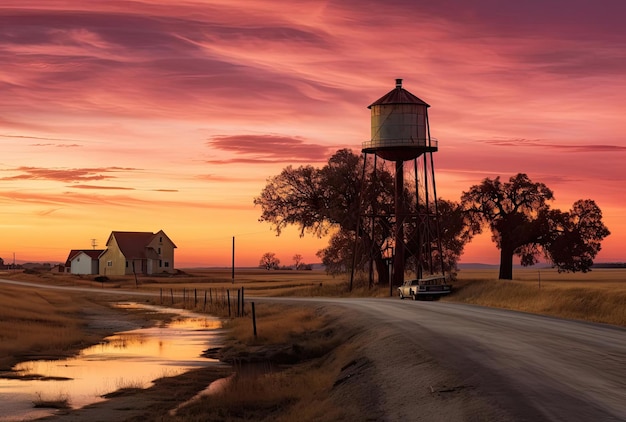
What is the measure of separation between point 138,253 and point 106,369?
4712 inches

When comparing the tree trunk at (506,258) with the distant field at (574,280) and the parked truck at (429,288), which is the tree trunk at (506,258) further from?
the parked truck at (429,288)

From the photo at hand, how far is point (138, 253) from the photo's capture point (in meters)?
150

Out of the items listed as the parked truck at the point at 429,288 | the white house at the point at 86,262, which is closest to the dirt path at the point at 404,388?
the parked truck at the point at 429,288

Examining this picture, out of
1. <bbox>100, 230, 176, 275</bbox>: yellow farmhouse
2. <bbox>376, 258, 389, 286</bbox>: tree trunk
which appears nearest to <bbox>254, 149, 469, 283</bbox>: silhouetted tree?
<bbox>376, 258, 389, 286</bbox>: tree trunk

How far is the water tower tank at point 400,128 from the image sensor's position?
6544 centimetres

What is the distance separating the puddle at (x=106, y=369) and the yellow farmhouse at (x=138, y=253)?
101 meters

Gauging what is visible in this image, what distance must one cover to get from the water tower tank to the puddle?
74.2 feet

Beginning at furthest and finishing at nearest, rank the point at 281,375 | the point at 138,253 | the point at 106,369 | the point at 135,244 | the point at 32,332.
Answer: the point at 135,244 < the point at 138,253 < the point at 32,332 < the point at 106,369 < the point at 281,375

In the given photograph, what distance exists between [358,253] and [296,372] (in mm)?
46291

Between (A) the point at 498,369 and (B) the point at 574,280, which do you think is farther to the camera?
(B) the point at 574,280

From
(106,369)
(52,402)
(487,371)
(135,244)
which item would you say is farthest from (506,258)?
(135,244)

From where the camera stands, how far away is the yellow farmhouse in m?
149

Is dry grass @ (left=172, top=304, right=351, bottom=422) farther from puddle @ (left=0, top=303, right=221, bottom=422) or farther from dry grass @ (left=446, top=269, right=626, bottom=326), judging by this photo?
dry grass @ (left=446, top=269, right=626, bottom=326)

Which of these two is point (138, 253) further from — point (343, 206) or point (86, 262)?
point (343, 206)
